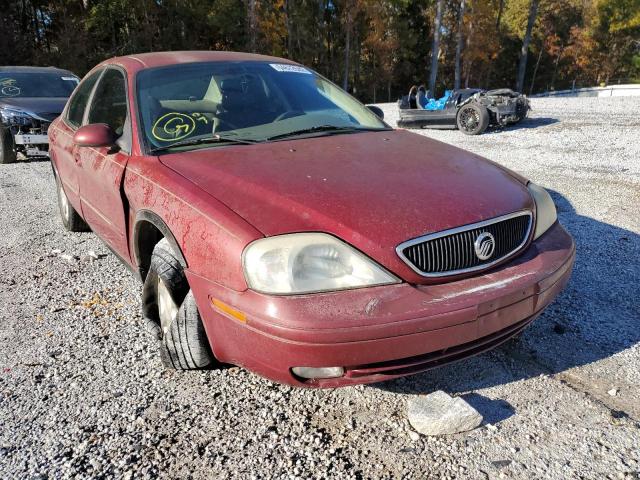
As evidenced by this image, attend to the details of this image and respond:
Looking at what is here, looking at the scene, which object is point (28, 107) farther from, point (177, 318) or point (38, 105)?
point (177, 318)

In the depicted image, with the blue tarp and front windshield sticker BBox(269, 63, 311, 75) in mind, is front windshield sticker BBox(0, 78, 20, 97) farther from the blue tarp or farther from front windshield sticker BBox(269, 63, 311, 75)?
the blue tarp

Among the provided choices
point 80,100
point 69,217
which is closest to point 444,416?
point 80,100

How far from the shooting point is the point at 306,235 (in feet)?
6.40

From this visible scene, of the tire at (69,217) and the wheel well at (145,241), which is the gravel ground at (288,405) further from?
the tire at (69,217)

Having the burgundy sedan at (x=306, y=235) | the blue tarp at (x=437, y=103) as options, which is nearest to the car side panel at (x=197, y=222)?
the burgundy sedan at (x=306, y=235)

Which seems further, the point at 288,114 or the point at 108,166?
the point at 288,114

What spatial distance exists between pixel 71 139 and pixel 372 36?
3498cm

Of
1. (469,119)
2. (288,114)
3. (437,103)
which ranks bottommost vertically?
(469,119)

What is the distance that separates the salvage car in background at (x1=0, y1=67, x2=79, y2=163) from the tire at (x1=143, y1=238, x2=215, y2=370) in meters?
6.94

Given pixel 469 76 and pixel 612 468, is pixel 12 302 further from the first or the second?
pixel 469 76

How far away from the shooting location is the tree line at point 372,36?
2814 cm

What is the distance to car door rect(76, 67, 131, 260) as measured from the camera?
2908 millimetres

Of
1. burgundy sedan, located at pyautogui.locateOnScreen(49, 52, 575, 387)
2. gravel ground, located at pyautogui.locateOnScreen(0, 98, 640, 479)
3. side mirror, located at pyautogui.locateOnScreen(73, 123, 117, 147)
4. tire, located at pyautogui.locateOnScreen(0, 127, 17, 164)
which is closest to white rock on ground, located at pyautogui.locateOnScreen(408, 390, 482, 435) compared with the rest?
gravel ground, located at pyautogui.locateOnScreen(0, 98, 640, 479)

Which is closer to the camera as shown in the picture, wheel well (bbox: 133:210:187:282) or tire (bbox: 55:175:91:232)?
wheel well (bbox: 133:210:187:282)
